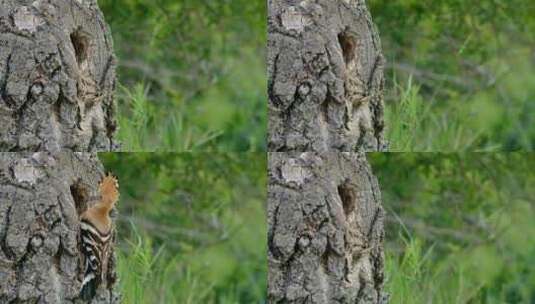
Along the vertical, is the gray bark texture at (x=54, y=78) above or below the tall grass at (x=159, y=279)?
above

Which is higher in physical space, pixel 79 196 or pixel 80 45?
pixel 80 45

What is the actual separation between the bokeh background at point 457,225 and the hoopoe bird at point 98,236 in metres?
0.59

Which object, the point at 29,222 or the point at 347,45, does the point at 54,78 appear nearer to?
the point at 29,222

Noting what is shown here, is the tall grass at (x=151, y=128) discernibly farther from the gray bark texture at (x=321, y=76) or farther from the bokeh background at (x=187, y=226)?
the gray bark texture at (x=321, y=76)

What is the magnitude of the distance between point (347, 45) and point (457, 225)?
18.4 inches

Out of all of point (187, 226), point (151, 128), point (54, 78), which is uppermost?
point (54, 78)

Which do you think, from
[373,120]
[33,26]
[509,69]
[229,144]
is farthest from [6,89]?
[509,69]

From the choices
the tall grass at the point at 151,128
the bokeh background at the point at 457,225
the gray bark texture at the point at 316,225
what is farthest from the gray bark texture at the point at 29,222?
the bokeh background at the point at 457,225

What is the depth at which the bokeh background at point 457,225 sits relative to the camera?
4637 mm

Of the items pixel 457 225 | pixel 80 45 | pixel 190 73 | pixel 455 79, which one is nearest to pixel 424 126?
pixel 455 79

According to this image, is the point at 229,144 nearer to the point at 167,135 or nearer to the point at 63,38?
the point at 167,135

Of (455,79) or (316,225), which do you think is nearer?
(316,225)

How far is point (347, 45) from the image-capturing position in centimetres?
459

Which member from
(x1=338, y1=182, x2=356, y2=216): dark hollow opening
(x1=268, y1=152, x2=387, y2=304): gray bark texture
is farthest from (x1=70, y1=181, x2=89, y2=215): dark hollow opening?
(x1=338, y1=182, x2=356, y2=216): dark hollow opening
